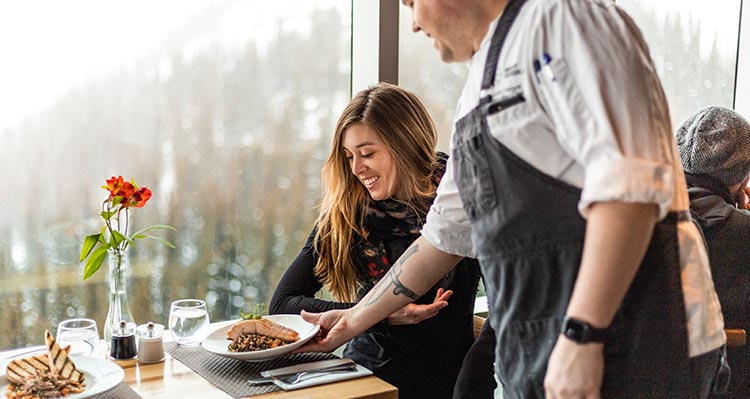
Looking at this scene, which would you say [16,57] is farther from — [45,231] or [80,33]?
[45,231]

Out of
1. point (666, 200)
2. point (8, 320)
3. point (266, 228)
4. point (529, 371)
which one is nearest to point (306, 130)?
point (266, 228)

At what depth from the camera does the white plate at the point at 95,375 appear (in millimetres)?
1643

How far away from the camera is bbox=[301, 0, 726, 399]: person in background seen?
1.13 meters

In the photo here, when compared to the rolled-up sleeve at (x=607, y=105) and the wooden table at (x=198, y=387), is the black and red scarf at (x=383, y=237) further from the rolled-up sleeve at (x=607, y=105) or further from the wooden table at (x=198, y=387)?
the rolled-up sleeve at (x=607, y=105)

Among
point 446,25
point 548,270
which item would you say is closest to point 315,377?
point 548,270

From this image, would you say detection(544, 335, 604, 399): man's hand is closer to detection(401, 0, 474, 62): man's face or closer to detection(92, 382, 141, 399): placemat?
detection(401, 0, 474, 62): man's face

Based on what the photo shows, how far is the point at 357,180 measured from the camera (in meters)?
2.42

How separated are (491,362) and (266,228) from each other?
1093 mm

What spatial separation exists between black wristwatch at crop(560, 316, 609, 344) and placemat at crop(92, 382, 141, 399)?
0.96 meters

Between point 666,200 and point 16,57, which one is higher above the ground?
point 16,57

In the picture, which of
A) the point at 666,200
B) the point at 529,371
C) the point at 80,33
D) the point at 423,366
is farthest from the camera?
the point at 80,33

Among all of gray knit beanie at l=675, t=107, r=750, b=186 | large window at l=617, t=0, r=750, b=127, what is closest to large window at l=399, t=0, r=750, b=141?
large window at l=617, t=0, r=750, b=127

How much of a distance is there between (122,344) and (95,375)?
241mm

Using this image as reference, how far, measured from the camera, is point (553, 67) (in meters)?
1.19
